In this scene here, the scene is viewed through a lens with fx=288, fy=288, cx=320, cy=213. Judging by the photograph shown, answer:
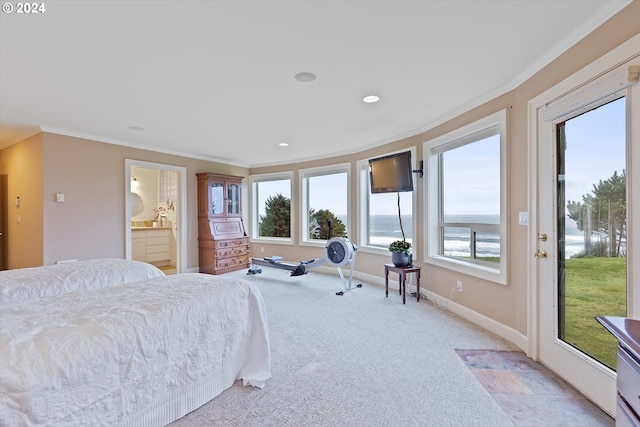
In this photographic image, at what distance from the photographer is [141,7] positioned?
165 cm

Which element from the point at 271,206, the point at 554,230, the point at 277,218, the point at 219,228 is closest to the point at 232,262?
the point at 219,228

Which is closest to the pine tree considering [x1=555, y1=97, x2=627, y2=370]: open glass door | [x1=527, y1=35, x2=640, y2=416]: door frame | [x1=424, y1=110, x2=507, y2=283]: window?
[x1=424, y1=110, x2=507, y2=283]: window

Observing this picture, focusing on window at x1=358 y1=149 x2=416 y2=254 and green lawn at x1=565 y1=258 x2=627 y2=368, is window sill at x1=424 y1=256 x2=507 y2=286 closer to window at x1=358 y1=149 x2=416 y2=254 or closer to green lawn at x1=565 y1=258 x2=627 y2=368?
green lawn at x1=565 y1=258 x2=627 y2=368

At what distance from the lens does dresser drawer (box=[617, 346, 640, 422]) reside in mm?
940

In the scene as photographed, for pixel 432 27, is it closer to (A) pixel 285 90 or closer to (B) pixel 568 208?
(A) pixel 285 90

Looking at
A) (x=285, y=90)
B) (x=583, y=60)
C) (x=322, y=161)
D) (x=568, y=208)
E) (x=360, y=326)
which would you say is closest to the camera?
(x=583, y=60)

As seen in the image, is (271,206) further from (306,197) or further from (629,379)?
(629,379)

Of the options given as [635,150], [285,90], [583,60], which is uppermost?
[285,90]

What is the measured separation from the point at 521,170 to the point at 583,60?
2.95ft

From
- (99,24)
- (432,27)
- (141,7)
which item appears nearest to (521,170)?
(432,27)

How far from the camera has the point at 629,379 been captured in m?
0.99

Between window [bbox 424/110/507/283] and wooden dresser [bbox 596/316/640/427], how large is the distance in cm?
178

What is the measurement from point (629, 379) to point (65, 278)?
11.2 feet

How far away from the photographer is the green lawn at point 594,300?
1764 mm
